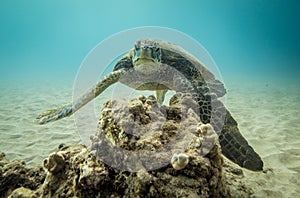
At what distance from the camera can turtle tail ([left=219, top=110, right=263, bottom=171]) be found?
2.22 meters

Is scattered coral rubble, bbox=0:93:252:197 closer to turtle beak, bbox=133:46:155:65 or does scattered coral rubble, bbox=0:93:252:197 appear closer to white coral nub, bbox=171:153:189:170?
white coral nub, bbox=171:153:189:170

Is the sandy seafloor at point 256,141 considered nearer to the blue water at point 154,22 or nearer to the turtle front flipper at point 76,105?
the turtle front flipper at point 76,105

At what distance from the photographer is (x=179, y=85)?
288 cm

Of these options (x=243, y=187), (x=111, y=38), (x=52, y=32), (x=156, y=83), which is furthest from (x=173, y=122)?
(x=52, y=32)

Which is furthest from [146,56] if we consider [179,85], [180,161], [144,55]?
[180,161]

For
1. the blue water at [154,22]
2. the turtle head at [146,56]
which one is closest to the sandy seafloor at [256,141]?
the turtle head at [146,56]

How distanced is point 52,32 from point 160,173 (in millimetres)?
158780

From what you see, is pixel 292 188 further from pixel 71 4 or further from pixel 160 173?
pixel 71 4

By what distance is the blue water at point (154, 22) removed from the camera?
80750mm

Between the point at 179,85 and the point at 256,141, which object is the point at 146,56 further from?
the point at 256,141

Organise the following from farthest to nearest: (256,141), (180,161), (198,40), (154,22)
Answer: (154,22)
(198,40)
(256,141)
(180,161)

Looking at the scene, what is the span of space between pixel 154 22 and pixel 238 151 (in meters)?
139

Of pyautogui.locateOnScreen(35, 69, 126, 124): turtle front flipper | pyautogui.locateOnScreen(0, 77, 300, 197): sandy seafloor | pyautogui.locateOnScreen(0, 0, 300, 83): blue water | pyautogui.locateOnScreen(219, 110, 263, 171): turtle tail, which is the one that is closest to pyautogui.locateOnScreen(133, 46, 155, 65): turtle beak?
pyautogui.locateOnScreen(35, 69, 126, 124): turtle front flipper

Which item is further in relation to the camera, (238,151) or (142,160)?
(238,151)
